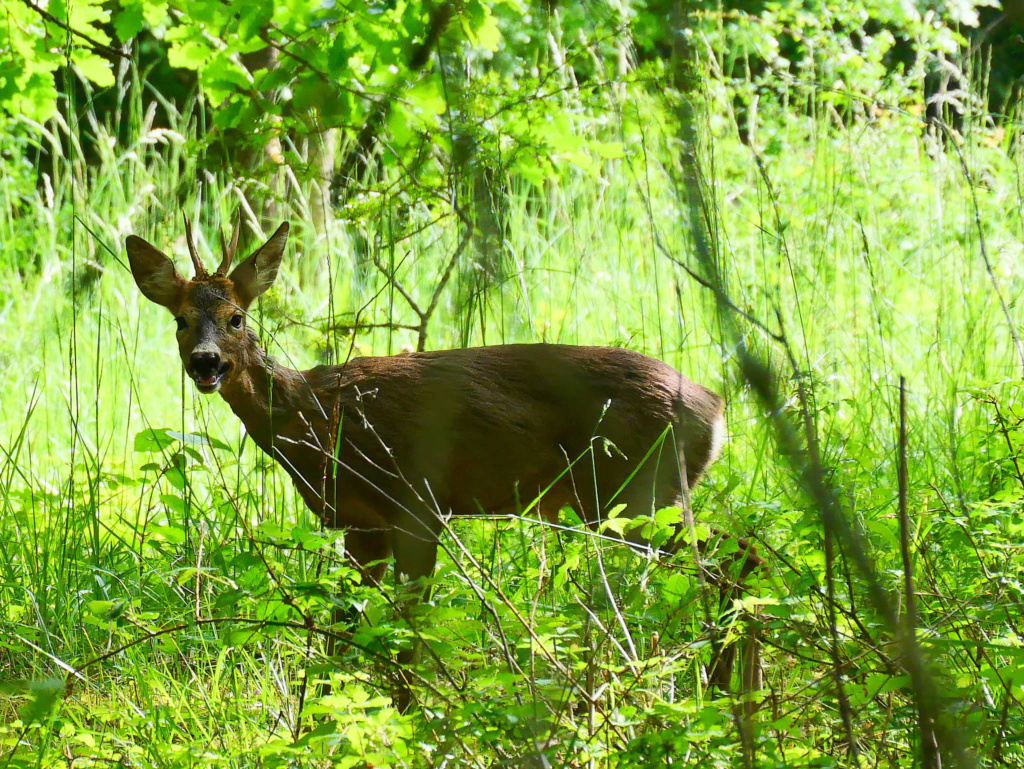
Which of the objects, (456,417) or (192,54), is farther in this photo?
(192,54)

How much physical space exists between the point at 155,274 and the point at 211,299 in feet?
0.80

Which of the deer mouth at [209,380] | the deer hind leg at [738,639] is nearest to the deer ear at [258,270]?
the deer mouth at [209,380]

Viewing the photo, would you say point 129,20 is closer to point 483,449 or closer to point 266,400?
point 266,400

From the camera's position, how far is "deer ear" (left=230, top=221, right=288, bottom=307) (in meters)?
3.54

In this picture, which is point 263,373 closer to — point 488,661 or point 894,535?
point 488,661

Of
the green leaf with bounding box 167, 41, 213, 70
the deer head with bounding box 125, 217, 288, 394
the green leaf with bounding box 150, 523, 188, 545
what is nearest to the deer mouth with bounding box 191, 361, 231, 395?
the deer head with bounding box 125, 217, 288, 394

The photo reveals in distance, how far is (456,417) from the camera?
11.1 feet

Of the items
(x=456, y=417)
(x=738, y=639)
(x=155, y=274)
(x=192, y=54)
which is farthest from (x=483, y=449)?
(x=192, y=54)

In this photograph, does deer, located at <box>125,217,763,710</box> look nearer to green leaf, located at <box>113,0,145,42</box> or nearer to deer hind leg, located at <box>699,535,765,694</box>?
deer hind leg, located at <box>699,535,765,694</box>

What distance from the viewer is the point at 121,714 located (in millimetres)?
2242

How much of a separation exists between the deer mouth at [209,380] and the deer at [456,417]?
25mm

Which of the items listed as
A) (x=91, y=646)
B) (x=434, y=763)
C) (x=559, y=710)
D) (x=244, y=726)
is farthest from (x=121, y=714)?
(x=559, y=710)

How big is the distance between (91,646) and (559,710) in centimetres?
158

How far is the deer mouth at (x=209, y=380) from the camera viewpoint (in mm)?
3225
